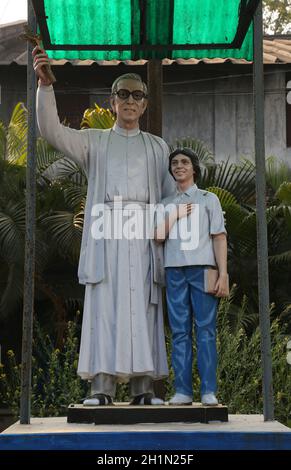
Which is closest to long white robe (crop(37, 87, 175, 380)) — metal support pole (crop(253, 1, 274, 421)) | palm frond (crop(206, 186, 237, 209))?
metal support pole (crop(253, 1, 274, 421))

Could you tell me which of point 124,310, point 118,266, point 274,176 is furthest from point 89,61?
point 124,310

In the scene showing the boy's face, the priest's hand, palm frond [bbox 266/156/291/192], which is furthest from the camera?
palm frond [bbox 266/156/291/192]

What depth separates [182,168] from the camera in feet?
27.0

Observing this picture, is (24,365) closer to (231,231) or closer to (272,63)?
(231,231)

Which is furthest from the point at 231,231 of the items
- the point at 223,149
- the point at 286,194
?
the point at 223,149

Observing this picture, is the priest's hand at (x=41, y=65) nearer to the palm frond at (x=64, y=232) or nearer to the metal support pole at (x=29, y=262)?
the metal support pole at (x=29, y=262)

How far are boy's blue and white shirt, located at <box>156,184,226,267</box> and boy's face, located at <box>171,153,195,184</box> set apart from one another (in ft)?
0.27

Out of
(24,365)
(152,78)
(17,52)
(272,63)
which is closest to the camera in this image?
(24,365)

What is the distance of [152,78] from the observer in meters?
8.91

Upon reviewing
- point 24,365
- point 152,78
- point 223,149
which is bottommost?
point 24,365

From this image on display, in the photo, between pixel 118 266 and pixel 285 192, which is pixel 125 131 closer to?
pixel 118 266

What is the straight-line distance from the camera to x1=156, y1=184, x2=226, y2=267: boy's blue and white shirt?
315 inches

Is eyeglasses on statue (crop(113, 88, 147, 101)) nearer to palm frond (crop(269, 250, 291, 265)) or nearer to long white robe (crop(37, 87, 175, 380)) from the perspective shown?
long white robe (crop(37, 87, 175, 380))

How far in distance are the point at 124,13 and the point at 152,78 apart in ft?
1.78
